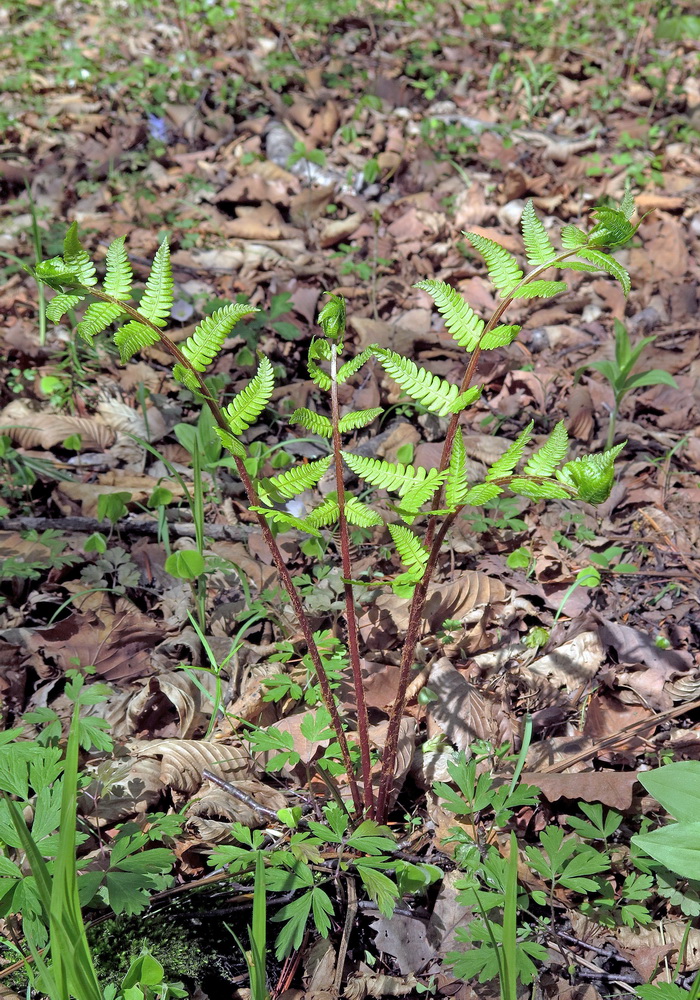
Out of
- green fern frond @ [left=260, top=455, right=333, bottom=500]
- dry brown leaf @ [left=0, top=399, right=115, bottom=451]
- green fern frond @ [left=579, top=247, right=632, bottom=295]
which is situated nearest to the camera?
green fern frond @ [left=579, top=247, right=632, bottom=295]

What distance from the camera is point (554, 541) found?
230cm

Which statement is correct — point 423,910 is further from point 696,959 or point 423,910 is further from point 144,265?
point 144,265

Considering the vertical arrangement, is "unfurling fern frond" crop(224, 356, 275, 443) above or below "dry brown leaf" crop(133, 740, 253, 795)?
above

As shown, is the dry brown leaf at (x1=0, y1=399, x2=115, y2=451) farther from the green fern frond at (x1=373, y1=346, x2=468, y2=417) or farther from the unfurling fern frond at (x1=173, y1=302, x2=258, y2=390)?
the green fern frond at (x1=373, y1=346, x2=468, y2=417)

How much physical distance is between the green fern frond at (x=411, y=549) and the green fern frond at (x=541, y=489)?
0.26m

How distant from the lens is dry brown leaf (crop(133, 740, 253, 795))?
1688 mm

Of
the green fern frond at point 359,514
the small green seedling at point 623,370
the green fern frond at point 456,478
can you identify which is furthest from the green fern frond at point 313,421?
the small green seedling at point 623,370

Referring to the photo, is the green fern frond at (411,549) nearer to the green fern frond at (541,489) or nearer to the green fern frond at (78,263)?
the green fern frond at (541,489)

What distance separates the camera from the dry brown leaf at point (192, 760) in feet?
5.54

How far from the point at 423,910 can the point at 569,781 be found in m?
0.43

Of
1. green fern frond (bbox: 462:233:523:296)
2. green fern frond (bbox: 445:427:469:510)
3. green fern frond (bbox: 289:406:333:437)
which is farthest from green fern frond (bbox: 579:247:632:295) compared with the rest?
green fern frond (bbox: 289:406:333:437)

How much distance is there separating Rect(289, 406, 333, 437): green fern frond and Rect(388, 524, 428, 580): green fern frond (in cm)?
22

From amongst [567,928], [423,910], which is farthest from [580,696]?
[423,910]

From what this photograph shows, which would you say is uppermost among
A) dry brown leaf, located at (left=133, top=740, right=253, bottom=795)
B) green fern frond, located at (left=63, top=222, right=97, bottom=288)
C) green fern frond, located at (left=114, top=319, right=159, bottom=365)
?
green fern frond, located at (left=63, top=222, right=97, bottom=288)
